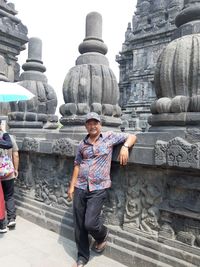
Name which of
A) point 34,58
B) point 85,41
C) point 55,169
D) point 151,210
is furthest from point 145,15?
point 151,210

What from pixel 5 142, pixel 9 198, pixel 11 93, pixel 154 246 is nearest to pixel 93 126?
pixel 154 246

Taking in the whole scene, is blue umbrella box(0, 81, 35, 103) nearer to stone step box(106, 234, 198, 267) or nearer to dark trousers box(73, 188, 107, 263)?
dark trousers box(73, 188, 107, 263)

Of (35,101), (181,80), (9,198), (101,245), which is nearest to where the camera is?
(181,80)

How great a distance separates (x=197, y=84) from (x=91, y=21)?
2347 mm

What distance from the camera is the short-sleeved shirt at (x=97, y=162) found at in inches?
124

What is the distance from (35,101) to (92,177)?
2985 millimetres

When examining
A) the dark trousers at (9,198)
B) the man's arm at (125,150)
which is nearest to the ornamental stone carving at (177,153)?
the man's arm at (125,150)

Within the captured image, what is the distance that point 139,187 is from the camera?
3.30 metres

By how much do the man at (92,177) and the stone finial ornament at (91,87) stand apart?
3.32 feet

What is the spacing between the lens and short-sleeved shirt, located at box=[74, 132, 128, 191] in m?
3.14

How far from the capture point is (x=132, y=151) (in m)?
3.18

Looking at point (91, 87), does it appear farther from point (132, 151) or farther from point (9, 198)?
point (9, 198)

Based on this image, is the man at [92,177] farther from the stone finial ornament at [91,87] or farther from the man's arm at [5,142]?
the man's arm at [5,142]

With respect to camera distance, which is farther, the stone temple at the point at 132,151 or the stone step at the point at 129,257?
the stone step at the point at 129,257
